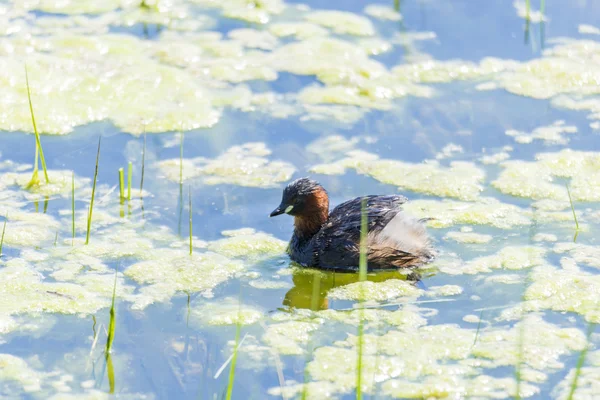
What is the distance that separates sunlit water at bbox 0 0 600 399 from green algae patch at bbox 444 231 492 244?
50mm

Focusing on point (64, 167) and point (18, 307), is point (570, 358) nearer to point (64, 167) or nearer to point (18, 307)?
point (18, 307)

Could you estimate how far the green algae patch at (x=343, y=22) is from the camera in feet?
31.3

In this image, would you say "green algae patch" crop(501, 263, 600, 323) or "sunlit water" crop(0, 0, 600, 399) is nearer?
"sunlit water" crop(0, 0, 600, 399)

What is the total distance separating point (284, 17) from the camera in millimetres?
9812

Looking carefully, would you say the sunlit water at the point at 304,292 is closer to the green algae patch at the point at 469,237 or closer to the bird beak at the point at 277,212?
the green algae patch at the point at 469,237

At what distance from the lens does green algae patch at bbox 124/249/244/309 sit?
221 inches

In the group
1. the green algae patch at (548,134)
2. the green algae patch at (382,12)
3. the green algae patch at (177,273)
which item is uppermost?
the green algae patch at (382,12)

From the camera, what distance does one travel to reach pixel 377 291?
580 centimetres

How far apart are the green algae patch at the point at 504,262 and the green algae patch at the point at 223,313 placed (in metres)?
1.33

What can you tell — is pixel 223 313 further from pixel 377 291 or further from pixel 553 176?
pixel 553 176

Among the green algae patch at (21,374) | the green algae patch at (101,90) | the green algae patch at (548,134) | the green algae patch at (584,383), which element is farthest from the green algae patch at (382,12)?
the green algae patch at (21,374)

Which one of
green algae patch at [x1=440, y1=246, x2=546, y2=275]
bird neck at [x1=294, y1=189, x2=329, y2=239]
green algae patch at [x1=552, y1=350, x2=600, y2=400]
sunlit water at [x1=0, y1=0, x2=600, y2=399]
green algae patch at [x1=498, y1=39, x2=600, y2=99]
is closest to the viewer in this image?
green algae patch at [x1=552, y1=350, x2=600, y2=400]

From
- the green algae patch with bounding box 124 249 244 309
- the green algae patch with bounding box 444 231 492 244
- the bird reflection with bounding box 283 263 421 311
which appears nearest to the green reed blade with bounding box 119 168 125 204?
the green algae patch with bounding box 124 249 244 309

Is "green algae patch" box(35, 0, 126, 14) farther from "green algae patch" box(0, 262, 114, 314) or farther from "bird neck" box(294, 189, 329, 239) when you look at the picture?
"green algae patch" box(0, 262, 114, 314)
